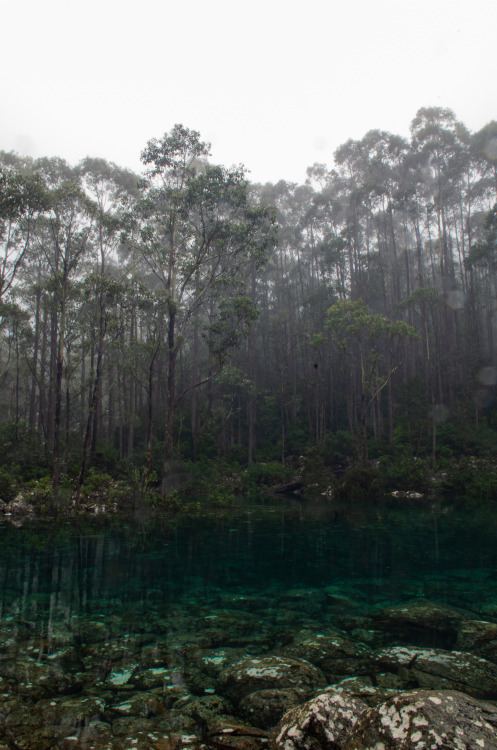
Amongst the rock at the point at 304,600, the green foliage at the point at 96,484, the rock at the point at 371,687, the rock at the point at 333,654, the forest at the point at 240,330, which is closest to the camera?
the rock at the point at 371,687

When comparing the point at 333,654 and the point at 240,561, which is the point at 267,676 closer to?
the point at 333,654

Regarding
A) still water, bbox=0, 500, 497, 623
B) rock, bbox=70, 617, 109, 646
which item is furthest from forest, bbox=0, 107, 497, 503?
rock, bbox=70, 617, 109, 646

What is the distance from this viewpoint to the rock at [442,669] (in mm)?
4191

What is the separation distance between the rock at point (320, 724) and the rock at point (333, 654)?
141 cm

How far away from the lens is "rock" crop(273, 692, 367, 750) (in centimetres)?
289

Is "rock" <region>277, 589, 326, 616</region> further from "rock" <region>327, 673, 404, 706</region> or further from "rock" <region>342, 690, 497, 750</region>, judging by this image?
"rock" <region>342, 690, 497, 750</region>

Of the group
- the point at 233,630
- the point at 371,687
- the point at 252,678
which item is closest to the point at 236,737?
the point at 252,678

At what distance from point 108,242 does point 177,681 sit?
23.2 meters

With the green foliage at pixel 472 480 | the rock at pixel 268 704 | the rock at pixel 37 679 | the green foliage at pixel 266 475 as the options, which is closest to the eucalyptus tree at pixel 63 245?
the green foliage at pixel 266 475

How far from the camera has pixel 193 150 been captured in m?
21.5

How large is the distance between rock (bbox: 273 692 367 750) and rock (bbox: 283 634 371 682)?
141cm

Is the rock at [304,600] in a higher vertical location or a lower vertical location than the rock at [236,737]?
lower

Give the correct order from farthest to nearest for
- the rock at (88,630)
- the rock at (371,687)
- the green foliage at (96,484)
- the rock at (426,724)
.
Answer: the green foliage at (96,484), the rock at (88,630), the rock at (371,687), the rock at (426,724)

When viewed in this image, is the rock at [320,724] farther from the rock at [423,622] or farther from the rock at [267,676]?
the rock at [423,622]
